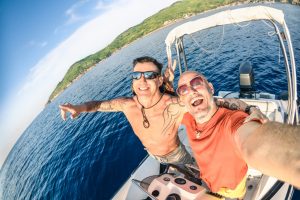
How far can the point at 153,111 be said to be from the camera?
4.88 m

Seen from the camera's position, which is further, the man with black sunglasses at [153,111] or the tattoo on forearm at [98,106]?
the tattoo on forearm at [98,106]

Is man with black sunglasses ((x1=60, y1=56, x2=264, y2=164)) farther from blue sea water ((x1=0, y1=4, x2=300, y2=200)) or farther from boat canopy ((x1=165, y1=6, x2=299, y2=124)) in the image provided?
blue sea water ((x1=0, y1=4, x2=300, y2=200))

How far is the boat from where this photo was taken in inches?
173

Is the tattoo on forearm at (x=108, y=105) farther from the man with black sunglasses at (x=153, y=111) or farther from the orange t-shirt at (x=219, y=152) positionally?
the orange t-shirt at (x=219, y=152)

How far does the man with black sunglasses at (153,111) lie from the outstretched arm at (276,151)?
Result: 10.3 ft

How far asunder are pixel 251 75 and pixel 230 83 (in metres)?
11.0

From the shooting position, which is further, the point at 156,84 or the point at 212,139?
the point at 156,84

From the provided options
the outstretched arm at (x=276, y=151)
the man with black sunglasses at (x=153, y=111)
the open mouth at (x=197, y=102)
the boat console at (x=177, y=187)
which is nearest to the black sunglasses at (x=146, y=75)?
the man with black sunglasses at (x=153, y=111)

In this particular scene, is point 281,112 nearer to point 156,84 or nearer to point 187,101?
point 156,84

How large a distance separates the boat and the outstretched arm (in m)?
2.81

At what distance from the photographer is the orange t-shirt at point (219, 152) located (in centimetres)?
281

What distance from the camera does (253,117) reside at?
2002mm

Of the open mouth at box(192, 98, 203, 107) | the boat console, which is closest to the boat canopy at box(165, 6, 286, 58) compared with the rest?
the open mouth at box(192, 98, 203, 107)

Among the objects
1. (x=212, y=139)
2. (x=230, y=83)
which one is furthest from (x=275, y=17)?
(x=230, y=83)
